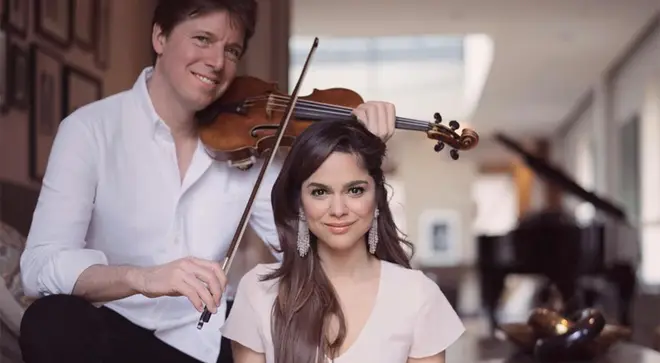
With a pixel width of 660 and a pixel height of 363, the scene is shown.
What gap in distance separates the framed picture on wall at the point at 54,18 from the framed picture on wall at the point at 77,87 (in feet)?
0.17

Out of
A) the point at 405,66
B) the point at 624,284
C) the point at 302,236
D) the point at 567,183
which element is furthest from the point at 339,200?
the point at 405,66

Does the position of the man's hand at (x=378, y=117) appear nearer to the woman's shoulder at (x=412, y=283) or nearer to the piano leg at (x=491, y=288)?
the woman's shoulder at (x=412, y=283)

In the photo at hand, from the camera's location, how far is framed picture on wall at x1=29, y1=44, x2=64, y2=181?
1292 mm

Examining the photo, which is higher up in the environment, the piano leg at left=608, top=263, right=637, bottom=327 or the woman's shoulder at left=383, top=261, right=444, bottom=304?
the woman's shoulder at left=383, top=261, right=444, bottom=304

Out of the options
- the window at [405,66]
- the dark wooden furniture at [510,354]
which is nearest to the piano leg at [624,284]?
the window at [405,66]

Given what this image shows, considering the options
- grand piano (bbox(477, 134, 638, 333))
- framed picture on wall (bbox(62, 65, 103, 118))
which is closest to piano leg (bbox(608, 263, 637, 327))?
grand piano (bbox(477, 134, 638, 333))

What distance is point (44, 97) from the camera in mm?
1329

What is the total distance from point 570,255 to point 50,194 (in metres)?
2.32

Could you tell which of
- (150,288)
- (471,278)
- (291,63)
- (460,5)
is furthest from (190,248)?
(471,278)

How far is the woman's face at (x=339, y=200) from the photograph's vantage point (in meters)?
0.87

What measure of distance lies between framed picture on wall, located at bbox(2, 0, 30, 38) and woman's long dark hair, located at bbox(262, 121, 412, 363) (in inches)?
24.2

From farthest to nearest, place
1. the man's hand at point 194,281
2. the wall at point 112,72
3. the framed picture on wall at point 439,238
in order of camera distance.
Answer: the framed picture on wall at point 439,238 < the wall at point 112,72 < the man's hand at point 194,281

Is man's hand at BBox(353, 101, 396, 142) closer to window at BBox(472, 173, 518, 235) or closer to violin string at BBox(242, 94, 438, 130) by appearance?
violin string at BBox(242, 94, 438, 130)

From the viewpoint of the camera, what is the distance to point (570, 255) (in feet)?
9.97
